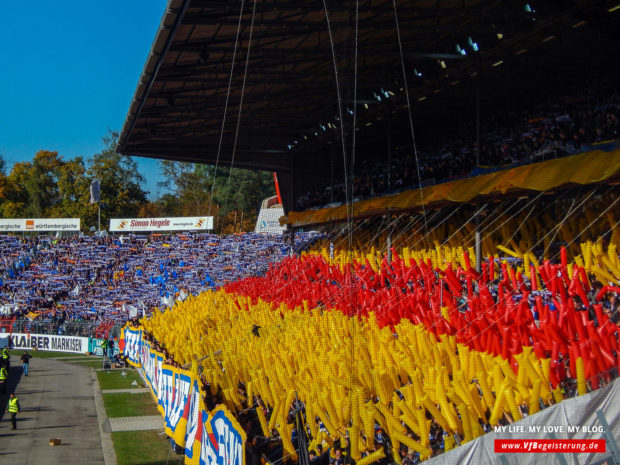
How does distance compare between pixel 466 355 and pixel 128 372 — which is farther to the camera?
pixel 128 372

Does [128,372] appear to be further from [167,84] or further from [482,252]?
[482,252]

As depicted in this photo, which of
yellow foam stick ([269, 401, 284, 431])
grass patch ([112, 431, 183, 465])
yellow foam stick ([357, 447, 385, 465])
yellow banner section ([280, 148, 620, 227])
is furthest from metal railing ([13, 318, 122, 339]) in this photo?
yellow foam stick ([357, 447, 385, 465])

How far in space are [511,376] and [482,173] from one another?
11.7m

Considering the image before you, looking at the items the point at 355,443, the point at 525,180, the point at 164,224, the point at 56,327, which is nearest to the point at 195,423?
the point at 355,443

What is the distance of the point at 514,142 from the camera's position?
19.0m

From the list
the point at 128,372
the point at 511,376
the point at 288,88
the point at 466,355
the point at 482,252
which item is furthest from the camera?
the point at 128,372

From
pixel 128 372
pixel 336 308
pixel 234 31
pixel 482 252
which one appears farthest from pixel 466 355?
pixel 128 372

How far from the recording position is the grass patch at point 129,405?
57.3ft

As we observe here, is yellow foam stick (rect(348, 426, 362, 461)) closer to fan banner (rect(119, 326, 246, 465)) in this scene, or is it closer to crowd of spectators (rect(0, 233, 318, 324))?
fan banner (rect(119, 326, 246, 465))

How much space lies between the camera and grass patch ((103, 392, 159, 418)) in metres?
17.5

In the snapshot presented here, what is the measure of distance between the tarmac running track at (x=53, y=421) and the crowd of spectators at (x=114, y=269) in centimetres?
718

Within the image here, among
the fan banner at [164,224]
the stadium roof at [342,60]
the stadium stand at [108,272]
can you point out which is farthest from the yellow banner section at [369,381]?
the fan banner at [164,224]

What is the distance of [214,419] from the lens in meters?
8.67

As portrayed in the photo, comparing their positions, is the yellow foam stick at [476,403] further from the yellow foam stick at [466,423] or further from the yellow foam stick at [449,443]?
the yellow foam stick at [449,443]
